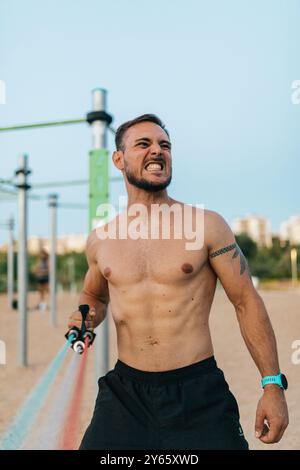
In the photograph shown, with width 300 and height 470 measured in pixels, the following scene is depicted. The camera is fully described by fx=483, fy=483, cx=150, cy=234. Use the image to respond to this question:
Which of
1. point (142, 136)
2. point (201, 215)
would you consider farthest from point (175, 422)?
point (142, 136)

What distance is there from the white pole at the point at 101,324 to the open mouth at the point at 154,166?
5.94 feet

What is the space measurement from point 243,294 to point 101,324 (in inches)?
79.9

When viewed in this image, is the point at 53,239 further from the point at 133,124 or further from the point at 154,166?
the point at 154,166

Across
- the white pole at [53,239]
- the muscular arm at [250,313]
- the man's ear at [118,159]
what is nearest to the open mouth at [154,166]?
the man's ear at [118,159]

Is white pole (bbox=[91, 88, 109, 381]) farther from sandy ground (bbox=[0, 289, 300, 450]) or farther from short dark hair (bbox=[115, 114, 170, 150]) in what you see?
short dark hair (bbox=[115, 114, 170, 150])

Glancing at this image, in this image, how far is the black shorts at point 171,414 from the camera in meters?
1.66

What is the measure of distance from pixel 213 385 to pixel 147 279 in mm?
465

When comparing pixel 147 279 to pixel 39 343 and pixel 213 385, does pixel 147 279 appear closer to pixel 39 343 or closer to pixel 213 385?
pixel 213 385

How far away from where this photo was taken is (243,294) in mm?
1785

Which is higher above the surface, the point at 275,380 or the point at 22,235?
the point at 22,235

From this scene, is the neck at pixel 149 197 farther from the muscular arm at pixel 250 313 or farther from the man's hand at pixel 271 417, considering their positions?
the man's hand at pixel 271 417

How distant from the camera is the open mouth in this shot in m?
1.89

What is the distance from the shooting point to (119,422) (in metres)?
1.75

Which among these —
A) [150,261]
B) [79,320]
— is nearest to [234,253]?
[150,261]
